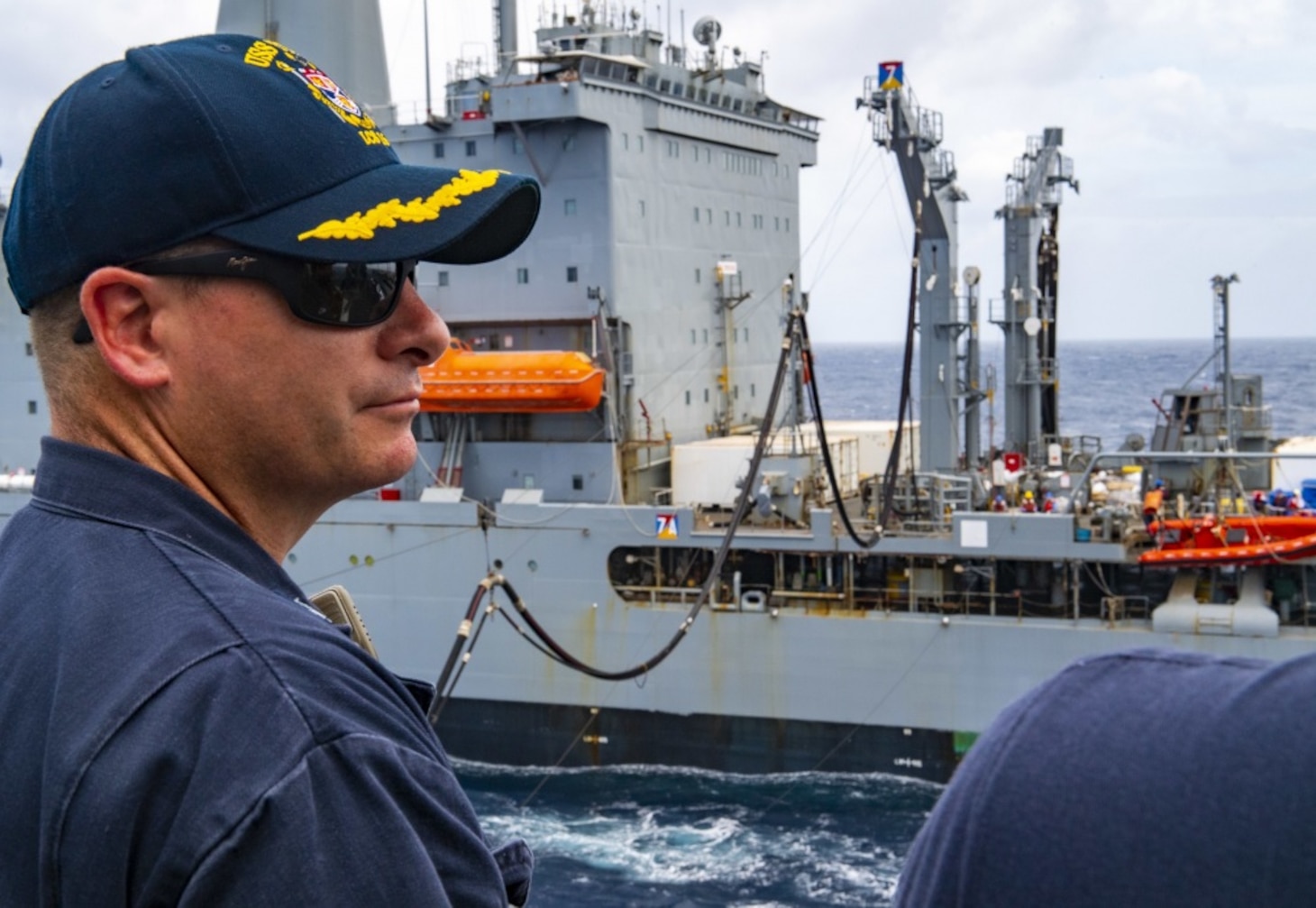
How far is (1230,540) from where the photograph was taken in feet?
48.3

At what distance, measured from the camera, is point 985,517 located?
15.2 m

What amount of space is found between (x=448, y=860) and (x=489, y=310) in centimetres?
1692

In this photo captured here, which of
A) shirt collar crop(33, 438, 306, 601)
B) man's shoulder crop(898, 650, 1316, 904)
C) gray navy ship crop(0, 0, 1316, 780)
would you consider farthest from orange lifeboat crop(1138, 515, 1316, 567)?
man's shoulder crop(898, 650, 1316, 904)

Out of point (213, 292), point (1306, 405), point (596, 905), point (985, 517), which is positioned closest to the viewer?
point (213, 292)

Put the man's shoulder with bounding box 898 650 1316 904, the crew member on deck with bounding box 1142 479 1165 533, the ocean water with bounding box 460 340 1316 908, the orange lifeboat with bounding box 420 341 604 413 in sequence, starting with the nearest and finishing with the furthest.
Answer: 1. the man's shoulder with bounding box 898 650 1316 904
2. the ocean water with bounding box 460 340 1316 908
3. the crew member on deck with bounding box 1142 479 1165 533
4. the orange lifeboat with bounding box 420 341 604 413

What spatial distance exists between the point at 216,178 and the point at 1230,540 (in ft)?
48.6

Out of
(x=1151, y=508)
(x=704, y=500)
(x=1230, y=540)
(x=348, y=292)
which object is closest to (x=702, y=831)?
(x=704, y=500)

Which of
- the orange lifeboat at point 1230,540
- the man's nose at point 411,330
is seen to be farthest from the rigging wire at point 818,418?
the man's nose at point 411,330

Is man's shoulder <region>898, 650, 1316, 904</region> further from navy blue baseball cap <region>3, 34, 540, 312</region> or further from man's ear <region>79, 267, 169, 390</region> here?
man's ear <region>79, 267, 169, 390</region>

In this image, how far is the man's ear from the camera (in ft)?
4.43

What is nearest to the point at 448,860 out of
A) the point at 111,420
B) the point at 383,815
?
the point at 383,815

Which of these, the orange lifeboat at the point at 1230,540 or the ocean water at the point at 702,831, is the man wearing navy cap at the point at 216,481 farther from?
the orange lifeboat at the point at 1230,540

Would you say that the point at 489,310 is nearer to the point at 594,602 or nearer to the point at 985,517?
the point at 594,602

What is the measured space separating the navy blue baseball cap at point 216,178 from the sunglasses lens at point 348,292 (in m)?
0.05
